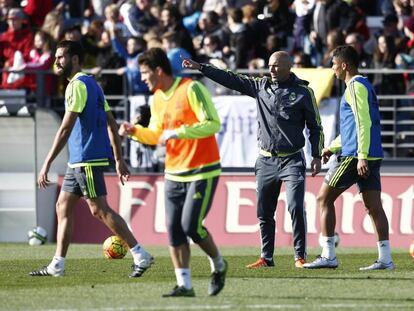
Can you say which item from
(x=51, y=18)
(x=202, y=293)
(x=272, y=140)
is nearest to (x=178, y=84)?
(x=202, y=293)

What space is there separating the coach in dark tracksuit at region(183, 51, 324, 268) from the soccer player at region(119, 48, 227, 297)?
2.92 m

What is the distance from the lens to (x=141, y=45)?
70.5 feet

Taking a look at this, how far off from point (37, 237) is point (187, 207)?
28.8 ft

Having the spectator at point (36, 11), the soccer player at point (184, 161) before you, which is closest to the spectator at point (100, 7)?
the spectator at point (36, 11)

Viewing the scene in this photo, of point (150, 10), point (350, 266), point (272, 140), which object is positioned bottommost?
point (350, 266)

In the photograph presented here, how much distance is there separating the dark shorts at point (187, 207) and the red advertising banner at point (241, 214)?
824cm

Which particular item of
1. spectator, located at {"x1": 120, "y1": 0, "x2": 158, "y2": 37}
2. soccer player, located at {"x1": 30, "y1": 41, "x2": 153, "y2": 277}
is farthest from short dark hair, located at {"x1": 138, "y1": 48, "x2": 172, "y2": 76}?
spectator, located at {"x1": 120, "y1": 0, "x2": 158, "y2": 37}

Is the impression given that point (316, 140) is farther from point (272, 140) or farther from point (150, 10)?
point (150, 10)

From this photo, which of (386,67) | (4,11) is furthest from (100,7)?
(386,67)

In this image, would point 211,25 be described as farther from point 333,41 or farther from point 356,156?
point 356,156

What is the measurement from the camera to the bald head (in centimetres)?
1385

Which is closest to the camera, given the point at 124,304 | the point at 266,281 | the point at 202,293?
the point at 124,304

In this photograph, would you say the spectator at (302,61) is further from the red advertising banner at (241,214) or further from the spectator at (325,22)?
the red advertising banner at (241,214)

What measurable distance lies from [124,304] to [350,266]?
4412mm
